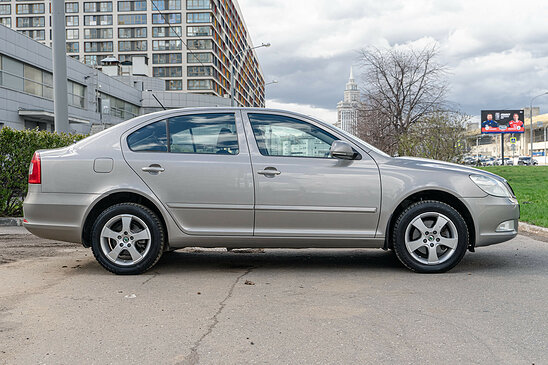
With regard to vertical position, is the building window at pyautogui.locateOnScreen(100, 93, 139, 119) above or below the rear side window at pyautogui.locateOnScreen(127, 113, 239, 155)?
above

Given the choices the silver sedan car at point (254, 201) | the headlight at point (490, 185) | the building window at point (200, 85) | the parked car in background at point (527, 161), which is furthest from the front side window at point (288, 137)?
the building window at point (200, 85)

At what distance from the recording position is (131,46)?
273 feet

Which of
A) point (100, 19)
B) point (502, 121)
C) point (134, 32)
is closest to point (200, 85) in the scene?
point (134, 32)

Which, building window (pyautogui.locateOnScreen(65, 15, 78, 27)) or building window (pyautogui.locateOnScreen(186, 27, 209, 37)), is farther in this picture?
building window (pyautogui.locateOnScreen(65, 15, 78, 27))

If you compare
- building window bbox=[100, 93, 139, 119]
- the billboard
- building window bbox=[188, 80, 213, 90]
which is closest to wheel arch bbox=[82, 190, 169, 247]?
building window bbox=[100, 93, 139, 119]

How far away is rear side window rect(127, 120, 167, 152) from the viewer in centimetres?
530

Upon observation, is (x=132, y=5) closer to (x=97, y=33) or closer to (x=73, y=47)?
(x=97, y=33)

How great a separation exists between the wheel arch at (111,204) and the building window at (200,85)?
77794mm

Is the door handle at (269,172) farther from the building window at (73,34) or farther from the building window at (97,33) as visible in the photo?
the building window at (73,34)

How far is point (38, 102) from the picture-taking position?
33906 millimetres

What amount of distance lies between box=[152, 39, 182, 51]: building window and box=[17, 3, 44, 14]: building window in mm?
18297

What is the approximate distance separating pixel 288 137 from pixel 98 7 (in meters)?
86.1

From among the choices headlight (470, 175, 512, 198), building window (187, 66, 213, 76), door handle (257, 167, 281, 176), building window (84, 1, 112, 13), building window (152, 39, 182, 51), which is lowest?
headlight (470, 175, 512, 198)

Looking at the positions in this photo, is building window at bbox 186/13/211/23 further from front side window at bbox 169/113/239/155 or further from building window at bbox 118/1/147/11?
front side window at bbox 169/113/239/155
